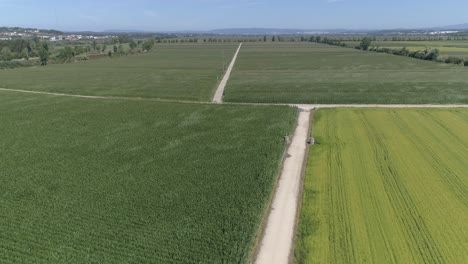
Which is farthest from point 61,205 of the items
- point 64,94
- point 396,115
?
point 64,94

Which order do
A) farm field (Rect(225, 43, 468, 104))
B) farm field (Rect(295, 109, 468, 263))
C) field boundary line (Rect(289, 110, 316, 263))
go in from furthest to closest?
farm field (Rect(225, 43, 468, 104)) < field boundary line (Rect(289, 110, 316, 263)) < farm field (Rect(295, 109, 468, 263))

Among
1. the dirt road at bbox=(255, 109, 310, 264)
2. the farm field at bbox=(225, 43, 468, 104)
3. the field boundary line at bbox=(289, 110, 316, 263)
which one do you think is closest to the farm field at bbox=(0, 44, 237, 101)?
the farm field at bbox=(225, 43, 468, 104)

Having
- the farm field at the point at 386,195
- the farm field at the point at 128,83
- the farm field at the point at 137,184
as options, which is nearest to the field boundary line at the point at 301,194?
the farm field at the point at 386,195

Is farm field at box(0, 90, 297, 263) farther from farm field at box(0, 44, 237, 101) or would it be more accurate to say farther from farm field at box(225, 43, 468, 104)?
farm field at box(0, 44, 237, 101)

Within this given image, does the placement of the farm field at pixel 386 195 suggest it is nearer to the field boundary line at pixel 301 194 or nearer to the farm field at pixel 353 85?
the field boundary line at pixel 301 194

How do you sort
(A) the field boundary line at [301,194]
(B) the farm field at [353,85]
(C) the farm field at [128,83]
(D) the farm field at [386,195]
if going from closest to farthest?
(D) the farm field at [386,195]
(A) the field boundary line at [301,194]
(B) the farm field at [353,85]
(C) the farm field at [128,83]
